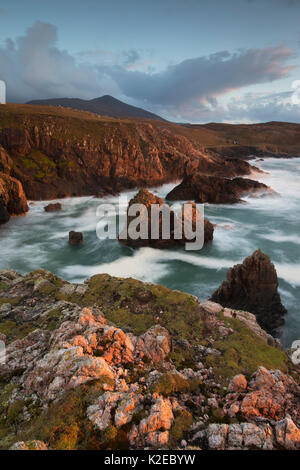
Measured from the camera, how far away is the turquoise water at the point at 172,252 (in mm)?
23047

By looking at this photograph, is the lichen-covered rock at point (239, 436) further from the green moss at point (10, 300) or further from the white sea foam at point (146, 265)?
the white sea foam at point (146, 265)

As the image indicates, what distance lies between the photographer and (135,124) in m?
75.2

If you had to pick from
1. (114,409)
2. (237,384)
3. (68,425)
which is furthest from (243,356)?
(68,425)

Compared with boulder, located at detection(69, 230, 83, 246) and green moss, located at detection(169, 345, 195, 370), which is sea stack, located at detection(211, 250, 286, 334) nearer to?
green moss, located at detection(169, 345, 195, 370)

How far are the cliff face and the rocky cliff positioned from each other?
47390 millimetres

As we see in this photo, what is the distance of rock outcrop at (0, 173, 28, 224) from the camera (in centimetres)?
3700

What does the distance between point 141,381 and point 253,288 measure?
13644 mm

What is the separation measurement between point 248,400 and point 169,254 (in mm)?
21384

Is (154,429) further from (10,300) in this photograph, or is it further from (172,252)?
(172,252)

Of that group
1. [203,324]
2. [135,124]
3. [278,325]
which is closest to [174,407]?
[203,324]

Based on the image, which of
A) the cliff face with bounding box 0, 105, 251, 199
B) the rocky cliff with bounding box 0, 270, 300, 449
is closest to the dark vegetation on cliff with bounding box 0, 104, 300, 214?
the cliff face with bounding box 0, 105, 251, 199

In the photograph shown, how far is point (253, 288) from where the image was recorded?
1766 centimetres

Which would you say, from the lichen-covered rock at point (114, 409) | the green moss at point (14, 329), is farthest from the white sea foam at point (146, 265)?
the lichen-covered rock at point (114, 409)
